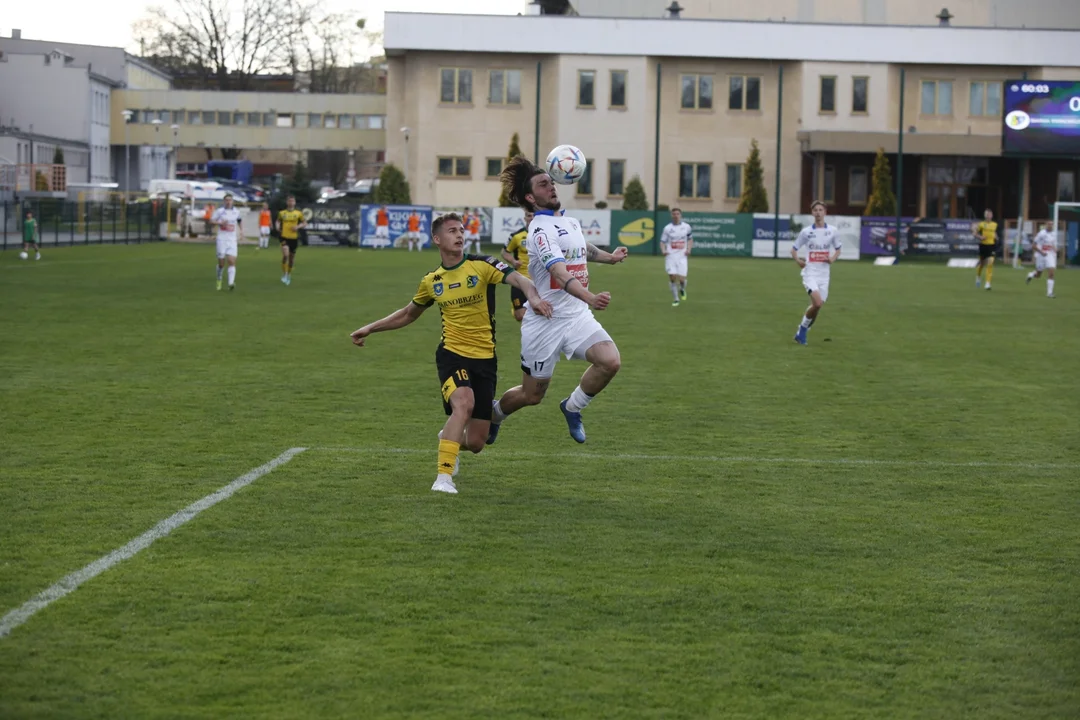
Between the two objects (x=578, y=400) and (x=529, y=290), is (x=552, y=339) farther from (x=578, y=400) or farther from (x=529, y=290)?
(x=529, y=290)

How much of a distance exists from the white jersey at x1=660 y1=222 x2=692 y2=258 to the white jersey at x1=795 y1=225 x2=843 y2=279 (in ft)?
24.0

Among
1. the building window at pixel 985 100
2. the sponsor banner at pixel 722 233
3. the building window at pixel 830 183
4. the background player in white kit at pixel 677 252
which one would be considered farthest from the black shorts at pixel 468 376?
the building window at pixel 985 100

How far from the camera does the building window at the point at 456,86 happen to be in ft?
214

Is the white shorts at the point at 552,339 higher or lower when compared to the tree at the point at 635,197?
lower

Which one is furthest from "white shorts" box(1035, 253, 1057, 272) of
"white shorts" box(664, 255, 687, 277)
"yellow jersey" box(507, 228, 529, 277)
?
"yellow jersey" box(507, 228, 529, 277)

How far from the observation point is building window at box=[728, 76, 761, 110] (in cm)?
6488

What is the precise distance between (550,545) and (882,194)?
176 ft

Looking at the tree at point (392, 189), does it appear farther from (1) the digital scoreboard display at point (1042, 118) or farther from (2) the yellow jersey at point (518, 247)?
(2) the yellow jersey at point (518, 247)

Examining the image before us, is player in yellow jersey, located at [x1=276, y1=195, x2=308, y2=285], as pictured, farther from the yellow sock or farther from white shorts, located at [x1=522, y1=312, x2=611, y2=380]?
the yellow sock

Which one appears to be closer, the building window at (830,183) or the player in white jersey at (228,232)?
the player in white jersey at (228,232)

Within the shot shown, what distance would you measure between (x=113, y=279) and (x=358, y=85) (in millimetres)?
85519

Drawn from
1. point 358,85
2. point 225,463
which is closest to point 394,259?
point 225,463

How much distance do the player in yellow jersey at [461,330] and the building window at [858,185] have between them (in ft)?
193

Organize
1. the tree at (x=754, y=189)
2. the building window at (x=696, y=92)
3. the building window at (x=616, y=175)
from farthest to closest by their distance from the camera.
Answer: the building window at (x=696, y=92), the building window at (x=616, y=175), the tree at (x=754, y=189)
